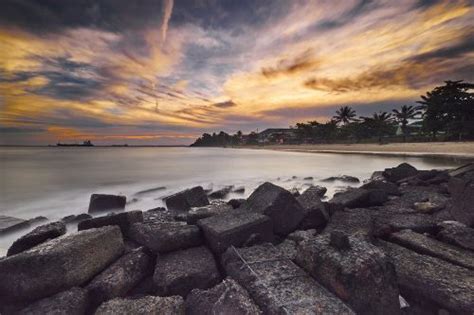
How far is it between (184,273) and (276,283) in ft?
3.09

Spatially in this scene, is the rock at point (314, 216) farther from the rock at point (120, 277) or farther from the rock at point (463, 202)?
the rock at point (120, 277)

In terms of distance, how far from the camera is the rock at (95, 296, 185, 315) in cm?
211

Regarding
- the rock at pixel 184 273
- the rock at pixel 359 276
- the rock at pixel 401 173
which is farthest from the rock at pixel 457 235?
the rock at pixel 401 173

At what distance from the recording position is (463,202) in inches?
159

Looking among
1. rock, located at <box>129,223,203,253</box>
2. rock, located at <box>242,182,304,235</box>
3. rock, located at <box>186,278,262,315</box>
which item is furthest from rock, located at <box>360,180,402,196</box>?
rock, located at <box>186,278,262,315</box>

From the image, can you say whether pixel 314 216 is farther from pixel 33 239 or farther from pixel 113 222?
pixel 33 239

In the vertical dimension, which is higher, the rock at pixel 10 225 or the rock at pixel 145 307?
the rock at pixel 145 307

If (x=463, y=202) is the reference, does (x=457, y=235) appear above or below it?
below

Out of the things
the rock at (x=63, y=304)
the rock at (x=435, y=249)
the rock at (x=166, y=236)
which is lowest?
the rock at (x=435, y=249)

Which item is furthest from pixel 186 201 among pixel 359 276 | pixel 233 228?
pixel 359 276

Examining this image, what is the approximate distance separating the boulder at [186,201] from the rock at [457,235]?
4.57 metres

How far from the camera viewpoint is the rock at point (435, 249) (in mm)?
2840

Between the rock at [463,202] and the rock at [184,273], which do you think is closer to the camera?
the rock at [184,273]

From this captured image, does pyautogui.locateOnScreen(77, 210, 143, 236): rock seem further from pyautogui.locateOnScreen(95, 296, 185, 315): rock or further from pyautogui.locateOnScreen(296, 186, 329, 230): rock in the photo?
pyautogui.locateOnScreen(296, 186, 329, 230): rock
